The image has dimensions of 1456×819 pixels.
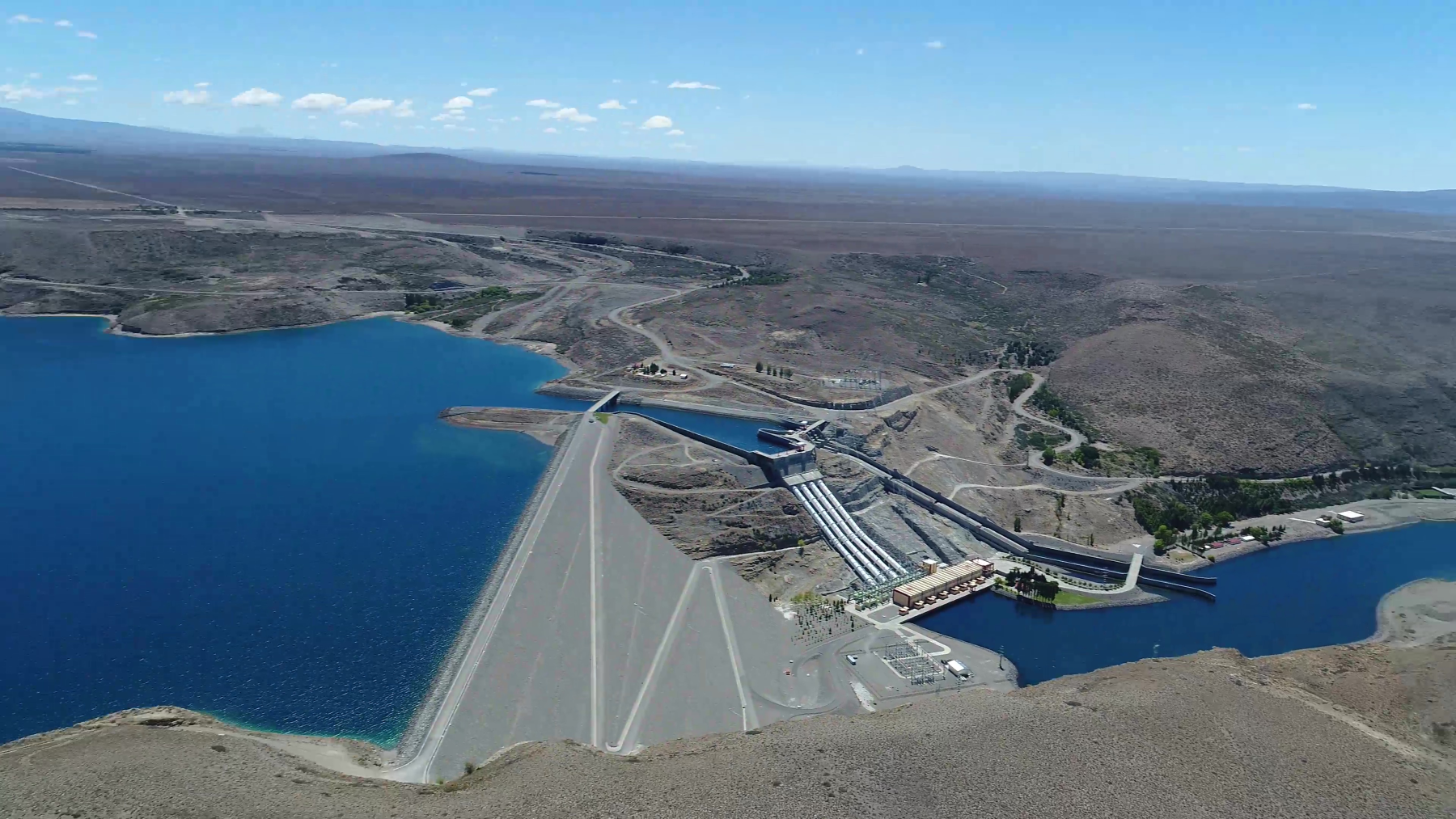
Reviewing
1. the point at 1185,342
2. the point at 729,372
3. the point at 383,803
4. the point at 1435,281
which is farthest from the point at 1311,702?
the point at 1435,281

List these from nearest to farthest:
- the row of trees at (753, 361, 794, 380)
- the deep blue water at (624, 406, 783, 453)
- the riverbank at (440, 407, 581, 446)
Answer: the deep blue water at (624, 406, 783, 453), the riverbank at (440, 407, 581, 446), the row of trees at (753, 361, 794, 380)

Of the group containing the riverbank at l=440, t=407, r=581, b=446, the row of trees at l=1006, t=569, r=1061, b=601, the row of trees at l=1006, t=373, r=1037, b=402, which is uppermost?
the row of trees at l=1006, t=373, r=1037, b=402

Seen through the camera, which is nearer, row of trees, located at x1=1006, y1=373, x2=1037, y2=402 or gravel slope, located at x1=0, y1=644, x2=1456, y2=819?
gravel slope, located at x1=0, y1=644, x2=1456, y2=819

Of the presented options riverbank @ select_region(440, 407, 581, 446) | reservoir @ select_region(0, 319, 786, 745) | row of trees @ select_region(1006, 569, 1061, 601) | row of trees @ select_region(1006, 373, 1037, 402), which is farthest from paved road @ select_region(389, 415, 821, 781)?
row of trees @ select_region(1006, 373, 1037, 402)

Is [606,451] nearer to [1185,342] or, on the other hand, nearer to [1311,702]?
[1311,702]

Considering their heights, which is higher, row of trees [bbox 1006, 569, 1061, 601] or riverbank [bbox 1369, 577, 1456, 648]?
row of trees [bbox 1006, 569, 1061, 601]

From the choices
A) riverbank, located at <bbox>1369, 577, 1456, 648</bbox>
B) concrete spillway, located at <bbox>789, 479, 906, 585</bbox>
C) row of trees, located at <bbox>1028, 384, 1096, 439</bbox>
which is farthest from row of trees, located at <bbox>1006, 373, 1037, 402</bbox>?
riverbank, located at <bbox>1369, 577, 1456, 648</bbox>

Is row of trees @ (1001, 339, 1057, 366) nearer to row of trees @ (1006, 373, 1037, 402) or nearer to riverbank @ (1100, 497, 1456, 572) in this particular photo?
row of trees @ (1006, 373, 1037, 402)

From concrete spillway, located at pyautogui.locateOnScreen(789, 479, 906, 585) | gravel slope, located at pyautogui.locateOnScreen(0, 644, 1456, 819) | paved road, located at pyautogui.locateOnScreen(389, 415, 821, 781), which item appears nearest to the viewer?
gravel slope, located at pyautogui.locateOnScreen(0, 644, 1456, 819)
